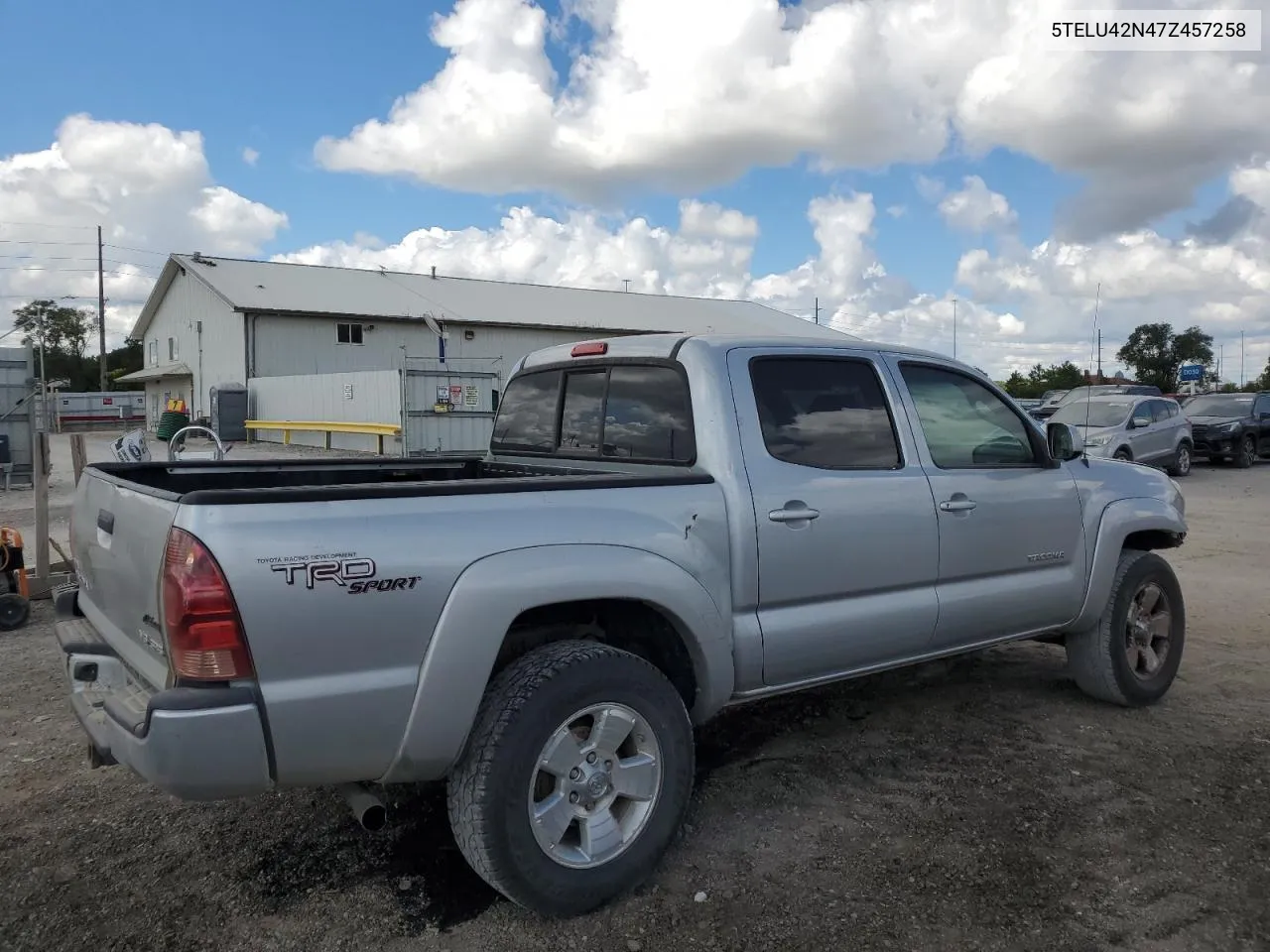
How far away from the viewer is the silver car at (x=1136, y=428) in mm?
17547

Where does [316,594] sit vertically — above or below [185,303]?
below

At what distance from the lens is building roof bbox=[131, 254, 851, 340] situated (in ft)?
113

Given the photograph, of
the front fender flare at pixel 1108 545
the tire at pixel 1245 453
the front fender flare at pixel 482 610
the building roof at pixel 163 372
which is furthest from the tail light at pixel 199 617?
the building roof at pixel 163 372

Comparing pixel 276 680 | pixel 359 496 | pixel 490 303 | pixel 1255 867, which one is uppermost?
pixel 490 303

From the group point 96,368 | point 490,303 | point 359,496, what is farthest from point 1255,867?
point 96,368

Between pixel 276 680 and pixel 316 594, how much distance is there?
0.25 m

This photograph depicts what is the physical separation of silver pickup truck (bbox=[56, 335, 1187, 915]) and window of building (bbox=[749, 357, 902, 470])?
1 cm

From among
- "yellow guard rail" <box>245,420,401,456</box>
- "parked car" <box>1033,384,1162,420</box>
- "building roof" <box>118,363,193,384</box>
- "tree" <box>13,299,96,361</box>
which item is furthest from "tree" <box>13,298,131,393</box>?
"parked car" <box>1033,384,1162,420</box>

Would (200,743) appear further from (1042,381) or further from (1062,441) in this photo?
(1042,381)

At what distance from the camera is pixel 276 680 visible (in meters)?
2.59

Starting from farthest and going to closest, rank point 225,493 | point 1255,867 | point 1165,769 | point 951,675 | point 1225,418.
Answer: point 1225,418 → point 951,675 → point 1165,769 → point 1255,867 → point 225,493

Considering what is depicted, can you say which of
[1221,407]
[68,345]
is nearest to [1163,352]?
[1221,407]

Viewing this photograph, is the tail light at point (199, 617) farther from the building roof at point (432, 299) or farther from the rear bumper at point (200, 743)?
the building roof at point (432, 299)

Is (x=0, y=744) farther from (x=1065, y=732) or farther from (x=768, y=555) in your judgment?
(x=1065, y=732)
